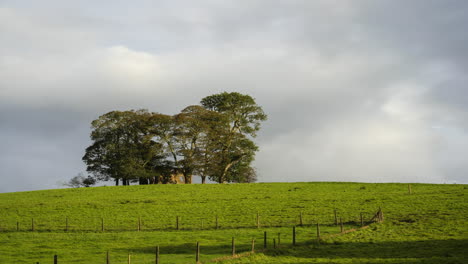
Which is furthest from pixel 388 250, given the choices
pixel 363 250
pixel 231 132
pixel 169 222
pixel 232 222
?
pixel 231 132

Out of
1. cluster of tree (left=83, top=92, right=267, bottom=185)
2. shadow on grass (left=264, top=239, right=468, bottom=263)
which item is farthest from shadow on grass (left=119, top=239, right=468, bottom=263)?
cluster of tree (left=83, top=92, right=267, bottom=185)

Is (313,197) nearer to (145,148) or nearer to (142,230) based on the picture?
(142,230)

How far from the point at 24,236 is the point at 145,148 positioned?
37.0 meters

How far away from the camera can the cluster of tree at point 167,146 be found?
79.2m

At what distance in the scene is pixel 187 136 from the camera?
80375 mm

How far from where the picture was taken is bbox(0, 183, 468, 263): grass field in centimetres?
3219

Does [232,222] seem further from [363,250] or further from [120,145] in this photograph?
[120,145]

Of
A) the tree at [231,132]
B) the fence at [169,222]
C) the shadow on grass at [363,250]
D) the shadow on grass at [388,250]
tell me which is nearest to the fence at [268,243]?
the shadow on grass at [363,250]

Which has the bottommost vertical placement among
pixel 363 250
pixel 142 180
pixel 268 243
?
pixel 363 250

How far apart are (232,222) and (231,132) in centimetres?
3693

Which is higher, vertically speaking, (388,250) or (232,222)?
(232,222)

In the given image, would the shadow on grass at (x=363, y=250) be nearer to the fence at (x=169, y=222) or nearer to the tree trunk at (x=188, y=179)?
the fence at (x=169, y=222)

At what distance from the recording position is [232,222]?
46719mm

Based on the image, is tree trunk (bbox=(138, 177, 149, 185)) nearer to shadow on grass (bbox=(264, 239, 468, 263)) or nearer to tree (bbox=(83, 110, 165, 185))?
tree (bbox=(83, 110, 165, 185))
